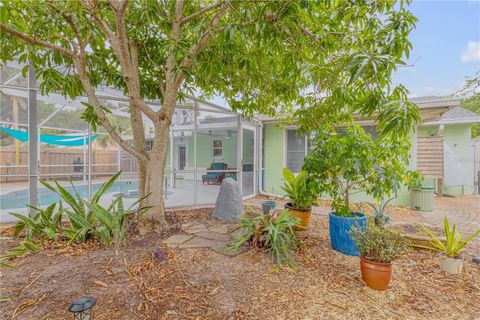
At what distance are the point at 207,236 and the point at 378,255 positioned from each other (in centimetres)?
222

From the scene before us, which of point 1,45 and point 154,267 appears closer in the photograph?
→ point 154,267

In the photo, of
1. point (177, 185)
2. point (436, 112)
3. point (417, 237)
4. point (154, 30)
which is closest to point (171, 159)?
point (177, 185)

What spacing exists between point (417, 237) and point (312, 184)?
1797 millimetres

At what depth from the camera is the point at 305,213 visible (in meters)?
4.30

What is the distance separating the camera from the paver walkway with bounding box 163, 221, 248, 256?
122 inches

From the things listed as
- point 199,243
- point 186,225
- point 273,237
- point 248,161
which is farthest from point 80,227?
point 248,161

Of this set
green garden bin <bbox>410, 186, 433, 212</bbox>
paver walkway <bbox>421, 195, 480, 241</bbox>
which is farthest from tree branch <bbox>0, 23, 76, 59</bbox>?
green garden bin <bbox>410, 186, 433, 212</bbox>

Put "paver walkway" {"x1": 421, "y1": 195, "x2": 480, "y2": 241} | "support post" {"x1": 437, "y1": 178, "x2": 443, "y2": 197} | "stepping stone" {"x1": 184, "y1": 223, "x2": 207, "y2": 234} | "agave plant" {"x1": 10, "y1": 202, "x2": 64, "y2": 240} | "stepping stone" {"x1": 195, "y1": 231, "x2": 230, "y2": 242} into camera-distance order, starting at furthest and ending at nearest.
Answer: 1. "support post" {"x1": 437, "y1": 178, "x2": 443, "y2": 197}
2. "paver walkway" {"x1": 421, "y1": 195, "x2": 480, "y2": 241}
3. "stepping stone" {"x1": 184, "y1": 223, "x2": 207, "y2": 234}
4. "stepping stone" {"x1": 195, "y1": 231, "x2": 230, "y2": 242}
5. "agave plant" {"x1": 10, "y1": 202, "x2": 64, "y2": 240}

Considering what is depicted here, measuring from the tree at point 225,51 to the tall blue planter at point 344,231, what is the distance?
145 centimetres

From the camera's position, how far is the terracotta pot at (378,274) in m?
2.30

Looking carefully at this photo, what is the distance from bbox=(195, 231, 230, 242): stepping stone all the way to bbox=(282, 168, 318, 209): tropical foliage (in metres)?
1.42

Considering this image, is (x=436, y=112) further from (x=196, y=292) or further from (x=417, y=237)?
(x=196, y=292)

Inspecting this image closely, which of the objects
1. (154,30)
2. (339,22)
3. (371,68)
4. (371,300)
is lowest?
(371,300)

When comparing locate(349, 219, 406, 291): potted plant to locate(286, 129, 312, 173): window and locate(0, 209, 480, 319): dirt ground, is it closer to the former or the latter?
locate(0, 209, 480, 319): dirt ground
